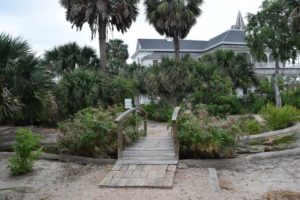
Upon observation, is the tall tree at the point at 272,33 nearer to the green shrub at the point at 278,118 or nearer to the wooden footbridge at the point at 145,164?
the green shrub at the point at 278,118

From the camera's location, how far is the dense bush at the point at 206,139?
7.50 metres

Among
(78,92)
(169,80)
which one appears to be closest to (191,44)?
(169,80)

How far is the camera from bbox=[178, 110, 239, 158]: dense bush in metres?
7.50

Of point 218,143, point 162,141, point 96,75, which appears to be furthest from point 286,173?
point 96,75

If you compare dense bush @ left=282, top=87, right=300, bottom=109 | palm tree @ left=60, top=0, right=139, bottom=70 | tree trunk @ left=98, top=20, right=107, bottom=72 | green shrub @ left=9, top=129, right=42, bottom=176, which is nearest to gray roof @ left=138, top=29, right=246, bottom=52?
dense bush @ left=282, top=87, right=300, bottom=109

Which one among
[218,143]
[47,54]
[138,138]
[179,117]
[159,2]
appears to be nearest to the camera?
[218,143]

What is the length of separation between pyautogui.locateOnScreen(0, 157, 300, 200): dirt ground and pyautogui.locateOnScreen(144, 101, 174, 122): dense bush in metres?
10.7

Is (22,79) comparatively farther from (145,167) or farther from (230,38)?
(230,38)

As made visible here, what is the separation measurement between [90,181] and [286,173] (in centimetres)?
399

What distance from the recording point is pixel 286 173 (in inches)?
266

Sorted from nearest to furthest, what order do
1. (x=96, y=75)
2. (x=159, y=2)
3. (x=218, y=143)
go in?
1. (x=218, y=143)
2. (x=96, y=75)
3. (x=159, y=2)

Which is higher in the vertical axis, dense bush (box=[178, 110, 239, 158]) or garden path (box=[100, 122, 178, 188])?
dense bush (box=[178, 110, 239, 158])

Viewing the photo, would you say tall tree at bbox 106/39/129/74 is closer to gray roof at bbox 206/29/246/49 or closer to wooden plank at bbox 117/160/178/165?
gray roof at bbox 206/29/246/49

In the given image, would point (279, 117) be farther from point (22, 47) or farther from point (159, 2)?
point (159, 2)
